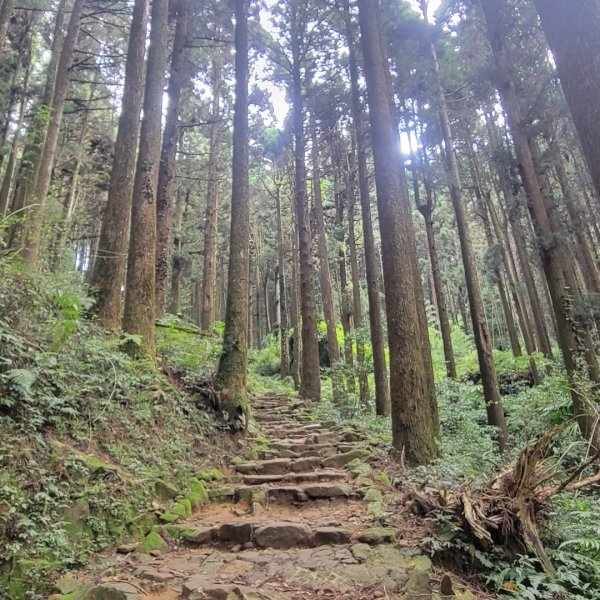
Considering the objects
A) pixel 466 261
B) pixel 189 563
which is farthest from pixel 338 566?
pixel 466 261

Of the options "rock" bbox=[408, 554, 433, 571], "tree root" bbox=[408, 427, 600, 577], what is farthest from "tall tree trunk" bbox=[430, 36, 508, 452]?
"rock" bbox=[408, 554, 433, 571]

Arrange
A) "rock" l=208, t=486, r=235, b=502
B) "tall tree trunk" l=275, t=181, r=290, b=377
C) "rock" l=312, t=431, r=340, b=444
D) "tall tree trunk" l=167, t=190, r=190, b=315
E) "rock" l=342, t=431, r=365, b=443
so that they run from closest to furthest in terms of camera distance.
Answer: "rock" l=208, t=486, r=235, b=502 < "rock" l=342, t=431, r=365, b=443 < "rock" l=312, t=431, r=340, b=444 < "tall tree trunk" l=167, t=190, r=190, b=315 < "tall tree trunk" l=275, t=181, r=290, b=377

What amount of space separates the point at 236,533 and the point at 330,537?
976 millimetres

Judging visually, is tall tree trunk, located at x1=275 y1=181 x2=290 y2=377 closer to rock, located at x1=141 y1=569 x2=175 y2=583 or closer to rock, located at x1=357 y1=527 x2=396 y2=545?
rock, located at x1=357 y1=527 x2=396 y2=545

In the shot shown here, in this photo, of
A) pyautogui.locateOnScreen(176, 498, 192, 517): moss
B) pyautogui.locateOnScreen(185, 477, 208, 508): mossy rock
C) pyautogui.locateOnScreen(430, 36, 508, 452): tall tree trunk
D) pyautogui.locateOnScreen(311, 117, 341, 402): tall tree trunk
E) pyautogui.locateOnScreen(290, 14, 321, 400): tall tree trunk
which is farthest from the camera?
pyautogui.locateOnScreen(311, 117, 341, 402): tall tree trunk

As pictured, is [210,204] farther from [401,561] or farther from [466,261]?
[401,561]

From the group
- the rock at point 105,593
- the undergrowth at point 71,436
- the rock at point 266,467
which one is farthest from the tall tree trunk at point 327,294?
the rock at point 105,593

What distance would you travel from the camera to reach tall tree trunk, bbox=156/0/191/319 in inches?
A: 403

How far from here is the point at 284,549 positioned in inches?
165

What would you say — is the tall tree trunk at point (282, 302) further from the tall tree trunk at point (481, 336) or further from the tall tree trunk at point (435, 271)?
the tall tree trunk at point (481, 336)

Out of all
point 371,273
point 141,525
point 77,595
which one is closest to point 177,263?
point 371,273

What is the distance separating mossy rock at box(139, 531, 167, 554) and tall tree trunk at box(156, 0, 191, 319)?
679cm

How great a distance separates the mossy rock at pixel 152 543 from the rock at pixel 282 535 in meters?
0.90

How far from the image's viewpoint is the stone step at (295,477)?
6152 mm
